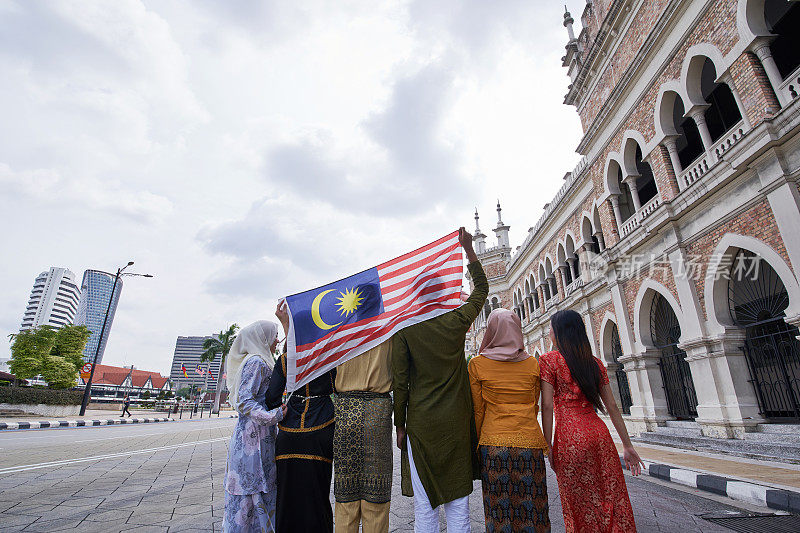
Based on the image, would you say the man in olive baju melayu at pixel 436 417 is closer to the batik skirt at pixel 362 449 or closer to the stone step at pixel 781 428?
the batik skirt at pixel 362 449

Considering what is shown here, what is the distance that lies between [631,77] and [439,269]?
1078 centimetres

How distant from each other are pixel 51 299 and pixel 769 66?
6884 inches

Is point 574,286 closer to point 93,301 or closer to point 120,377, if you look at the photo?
point 120,377

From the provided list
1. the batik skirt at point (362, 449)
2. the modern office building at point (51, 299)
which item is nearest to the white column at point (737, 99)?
the batik skirt at point (362, 449)

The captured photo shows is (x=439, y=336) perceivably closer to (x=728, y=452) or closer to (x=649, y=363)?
(x=728, y=452)

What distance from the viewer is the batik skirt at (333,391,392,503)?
7.84 ft

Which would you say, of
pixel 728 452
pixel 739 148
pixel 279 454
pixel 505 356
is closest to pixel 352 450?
pixel 279 454

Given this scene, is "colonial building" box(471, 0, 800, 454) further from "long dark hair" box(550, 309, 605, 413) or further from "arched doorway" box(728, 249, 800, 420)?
"long dark hair" box(550, 309, 605, 413)

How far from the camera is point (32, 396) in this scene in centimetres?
2152

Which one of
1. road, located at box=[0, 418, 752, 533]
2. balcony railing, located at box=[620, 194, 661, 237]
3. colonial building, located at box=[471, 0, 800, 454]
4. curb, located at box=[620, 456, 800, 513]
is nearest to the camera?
road, located at box=[0, 418, 752, 533]

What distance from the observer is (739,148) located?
699cm

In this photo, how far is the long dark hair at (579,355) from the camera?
2.64 m

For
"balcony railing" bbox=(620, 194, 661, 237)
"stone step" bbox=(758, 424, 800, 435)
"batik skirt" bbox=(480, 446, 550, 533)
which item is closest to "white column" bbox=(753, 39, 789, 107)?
"balcony railing" bbox=(620, 194, 661, 237)

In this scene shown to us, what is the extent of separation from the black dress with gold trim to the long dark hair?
5.62ft
